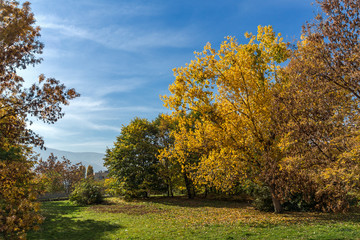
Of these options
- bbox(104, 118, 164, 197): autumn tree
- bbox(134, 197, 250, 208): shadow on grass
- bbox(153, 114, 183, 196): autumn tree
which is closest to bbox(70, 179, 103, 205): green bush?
bbox(104, 118, 164, 197): autumn tree

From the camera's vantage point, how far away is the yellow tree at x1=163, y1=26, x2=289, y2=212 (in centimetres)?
1396

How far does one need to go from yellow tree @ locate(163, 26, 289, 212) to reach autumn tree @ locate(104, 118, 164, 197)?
62.6 feet

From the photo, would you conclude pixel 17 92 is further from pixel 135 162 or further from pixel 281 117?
pixel 135 162

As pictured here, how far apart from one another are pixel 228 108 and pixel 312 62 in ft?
21.7

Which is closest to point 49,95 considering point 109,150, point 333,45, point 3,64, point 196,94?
point 3,64

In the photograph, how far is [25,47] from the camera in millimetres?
7508

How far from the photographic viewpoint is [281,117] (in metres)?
10.9

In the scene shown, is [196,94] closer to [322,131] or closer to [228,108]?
[228,108]

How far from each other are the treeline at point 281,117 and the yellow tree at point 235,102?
0.21 feet

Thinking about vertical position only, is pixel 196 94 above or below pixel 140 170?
above

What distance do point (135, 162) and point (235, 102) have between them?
22074 millimetres

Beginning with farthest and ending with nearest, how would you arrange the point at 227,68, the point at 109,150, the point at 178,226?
the point at 109,150 < the point at 227,68 < the point at 178,226

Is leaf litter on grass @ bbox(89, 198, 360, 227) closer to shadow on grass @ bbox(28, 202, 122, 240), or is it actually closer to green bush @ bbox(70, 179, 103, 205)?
shadow on grass @ bbox(28, 202, 122, 240)

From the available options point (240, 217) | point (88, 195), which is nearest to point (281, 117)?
point (240, 217)
